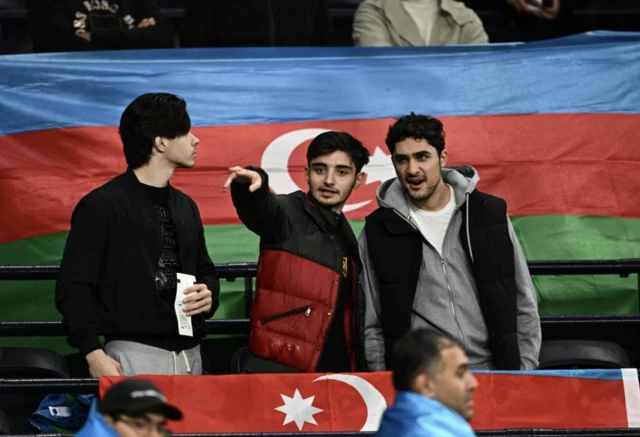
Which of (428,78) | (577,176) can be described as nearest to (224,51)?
(428,78)

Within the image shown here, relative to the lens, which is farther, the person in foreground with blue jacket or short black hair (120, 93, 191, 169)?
short black hair (120, 93, 191, 169)

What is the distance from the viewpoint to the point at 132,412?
3.88 meters

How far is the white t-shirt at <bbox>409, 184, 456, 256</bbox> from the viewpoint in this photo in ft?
20.6

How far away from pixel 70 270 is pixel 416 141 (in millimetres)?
1678

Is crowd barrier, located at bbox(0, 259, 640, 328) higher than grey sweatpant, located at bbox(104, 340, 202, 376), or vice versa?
crowd barrier, located at bbox(0, 259, 640, 328)

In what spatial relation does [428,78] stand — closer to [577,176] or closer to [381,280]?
[577,176]

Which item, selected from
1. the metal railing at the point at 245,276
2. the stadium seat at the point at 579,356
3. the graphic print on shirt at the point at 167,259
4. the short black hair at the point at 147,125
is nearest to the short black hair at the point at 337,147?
the short black hair at the point at 147,125

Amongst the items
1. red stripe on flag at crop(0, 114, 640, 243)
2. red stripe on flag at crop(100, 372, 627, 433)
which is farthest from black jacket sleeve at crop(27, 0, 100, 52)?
red stripe on flag at crop(100, 372, 627, 433)

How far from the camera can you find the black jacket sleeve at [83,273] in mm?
5727

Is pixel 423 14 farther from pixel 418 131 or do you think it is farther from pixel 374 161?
pixel 418 131

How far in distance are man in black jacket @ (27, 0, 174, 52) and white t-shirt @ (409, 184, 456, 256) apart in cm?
323

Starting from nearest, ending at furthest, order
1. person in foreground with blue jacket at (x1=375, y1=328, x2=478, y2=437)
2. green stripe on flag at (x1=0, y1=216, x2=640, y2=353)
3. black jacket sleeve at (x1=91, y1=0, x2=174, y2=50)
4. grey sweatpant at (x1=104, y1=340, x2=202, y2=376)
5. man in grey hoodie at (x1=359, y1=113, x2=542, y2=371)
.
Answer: person in foreground with blue jacket at (x1=375, y1=328, x2=478, y2=437), grey sweatpant at (x1=104, y1=340, x2=202, y2=376), man in grey hoodie at (x1=359, y1=113, x2=542, y2=371), green stripe on flag at (x1=0, y1=216, x2=640, y2=353), black jacket sleeve at (x1=91, y1=0, x2=174, y2=50)

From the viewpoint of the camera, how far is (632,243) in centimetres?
788

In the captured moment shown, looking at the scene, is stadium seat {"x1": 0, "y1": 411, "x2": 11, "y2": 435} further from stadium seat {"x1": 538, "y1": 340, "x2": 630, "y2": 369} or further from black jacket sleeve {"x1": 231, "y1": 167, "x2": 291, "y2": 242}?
stadium seat {"x1": 538, "y1": 340, "x2": 630, "y2": 369}
